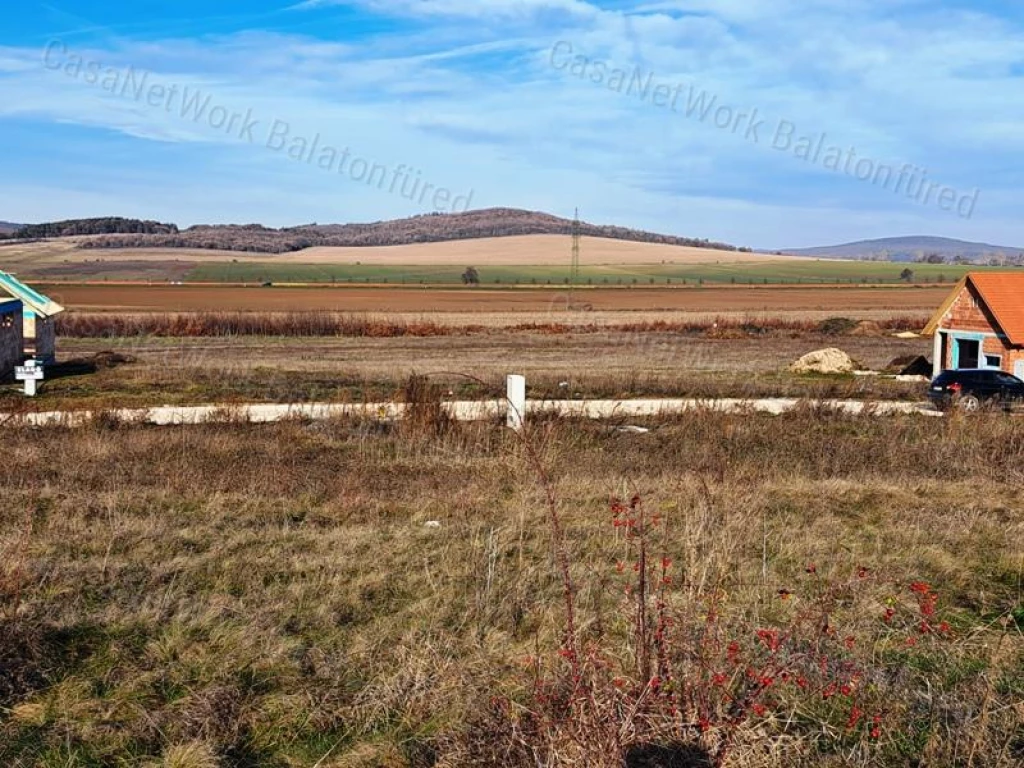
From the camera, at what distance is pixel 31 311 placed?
28125 millimetres

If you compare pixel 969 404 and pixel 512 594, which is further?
pixel 969 404

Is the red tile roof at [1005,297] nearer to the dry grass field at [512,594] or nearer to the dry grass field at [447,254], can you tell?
the dry grass field at [512,594]

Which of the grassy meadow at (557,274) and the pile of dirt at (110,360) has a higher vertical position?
the grassy meadow at (557,274)

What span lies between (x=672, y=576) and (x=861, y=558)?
6.50 ft

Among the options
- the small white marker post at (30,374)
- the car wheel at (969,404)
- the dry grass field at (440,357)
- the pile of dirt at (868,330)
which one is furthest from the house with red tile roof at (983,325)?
the small white marker post at (30,374)

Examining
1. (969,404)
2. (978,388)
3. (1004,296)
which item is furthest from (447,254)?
(969,404)

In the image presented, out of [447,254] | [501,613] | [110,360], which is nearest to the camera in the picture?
[501,613]

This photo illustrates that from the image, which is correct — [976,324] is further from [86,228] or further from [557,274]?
[86,228]

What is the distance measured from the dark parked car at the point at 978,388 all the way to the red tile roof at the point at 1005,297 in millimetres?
2437

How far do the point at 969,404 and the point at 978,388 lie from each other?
1786mm

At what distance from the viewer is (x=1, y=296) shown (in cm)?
2811

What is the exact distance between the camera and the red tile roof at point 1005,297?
25328 mm

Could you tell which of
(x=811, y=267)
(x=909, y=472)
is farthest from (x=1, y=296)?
(x=811, y=267)

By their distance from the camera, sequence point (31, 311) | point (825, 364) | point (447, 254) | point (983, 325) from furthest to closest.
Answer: point (447, 254) < point (825, 364) < point (31, 311) < point (983, 325)
